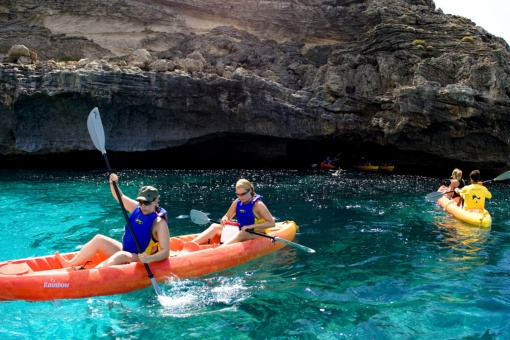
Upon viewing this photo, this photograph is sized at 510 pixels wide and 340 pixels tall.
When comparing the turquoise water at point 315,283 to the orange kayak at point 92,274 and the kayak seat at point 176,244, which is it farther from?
the kayak seat at point 176,244

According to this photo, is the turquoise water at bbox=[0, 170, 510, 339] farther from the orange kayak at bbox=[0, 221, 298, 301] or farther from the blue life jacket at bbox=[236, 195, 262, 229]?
the blue life jacket at bbox=[236, 195, 262, 229]

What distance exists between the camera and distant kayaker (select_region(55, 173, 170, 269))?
5.99 m

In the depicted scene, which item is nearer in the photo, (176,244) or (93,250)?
(93,250)

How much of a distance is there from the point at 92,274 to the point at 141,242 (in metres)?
0.80

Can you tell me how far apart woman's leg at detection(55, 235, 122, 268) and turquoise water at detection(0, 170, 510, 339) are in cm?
65

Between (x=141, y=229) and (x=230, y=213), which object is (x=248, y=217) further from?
(x=141, y=229)

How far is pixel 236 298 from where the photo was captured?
19.5 ft

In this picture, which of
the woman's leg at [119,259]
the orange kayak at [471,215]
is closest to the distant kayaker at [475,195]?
the orange kayak at [471,215]

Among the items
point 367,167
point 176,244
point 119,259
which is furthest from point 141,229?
point 367,167

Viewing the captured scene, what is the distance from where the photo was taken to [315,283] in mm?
6570

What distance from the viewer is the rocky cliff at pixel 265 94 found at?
19453 millimetres

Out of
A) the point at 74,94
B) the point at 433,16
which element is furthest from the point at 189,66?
the point at 433,16

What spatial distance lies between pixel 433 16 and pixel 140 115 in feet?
55.3

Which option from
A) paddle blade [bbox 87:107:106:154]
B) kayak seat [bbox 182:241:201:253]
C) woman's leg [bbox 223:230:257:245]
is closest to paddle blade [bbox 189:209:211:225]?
woman's leg [bbox 223:230:257:245]
